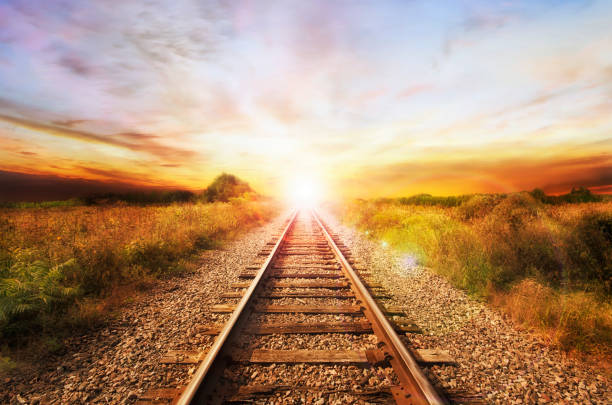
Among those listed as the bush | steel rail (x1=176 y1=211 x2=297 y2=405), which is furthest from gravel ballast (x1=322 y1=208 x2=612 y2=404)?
the bush

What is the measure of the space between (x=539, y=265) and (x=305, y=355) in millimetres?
5220

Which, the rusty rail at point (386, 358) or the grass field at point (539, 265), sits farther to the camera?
the grass field at point (539, 265)

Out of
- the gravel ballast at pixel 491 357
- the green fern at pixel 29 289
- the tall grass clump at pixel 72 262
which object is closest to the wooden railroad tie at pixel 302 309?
the gravel ballast at pixel 491 357

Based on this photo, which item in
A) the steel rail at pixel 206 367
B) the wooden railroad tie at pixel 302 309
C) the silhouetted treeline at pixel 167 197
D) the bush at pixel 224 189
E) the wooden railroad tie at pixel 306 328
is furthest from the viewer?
the bush at pixel 224 189

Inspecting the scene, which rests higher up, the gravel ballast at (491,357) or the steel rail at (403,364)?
the steel rail at (403,364)

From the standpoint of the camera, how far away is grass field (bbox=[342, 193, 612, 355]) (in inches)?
148

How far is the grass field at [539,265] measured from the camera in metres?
3.76

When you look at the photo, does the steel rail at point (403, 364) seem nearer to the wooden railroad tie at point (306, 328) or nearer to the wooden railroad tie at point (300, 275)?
the wooden railroad tie at point (306, 328)

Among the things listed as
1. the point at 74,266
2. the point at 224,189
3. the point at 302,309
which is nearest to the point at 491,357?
the point at 302,309

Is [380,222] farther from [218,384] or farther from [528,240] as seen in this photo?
[218,384]

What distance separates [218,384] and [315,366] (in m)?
1.01

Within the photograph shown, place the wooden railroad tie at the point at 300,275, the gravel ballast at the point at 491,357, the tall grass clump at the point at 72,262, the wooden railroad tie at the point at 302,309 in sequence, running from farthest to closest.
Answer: the wooden railroad tie at the point at 300,275, the wooden railroad tie at the point at 302,309, the tall grass clump at the point at 72,262, the gravel ballast at the point at 491,357

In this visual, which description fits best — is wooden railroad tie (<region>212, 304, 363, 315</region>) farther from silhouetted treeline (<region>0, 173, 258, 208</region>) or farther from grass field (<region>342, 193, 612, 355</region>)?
silhouetted treeline (<region>0, 173, 258, 208</region>)

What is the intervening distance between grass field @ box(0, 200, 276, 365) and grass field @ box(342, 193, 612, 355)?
653 centimetres
